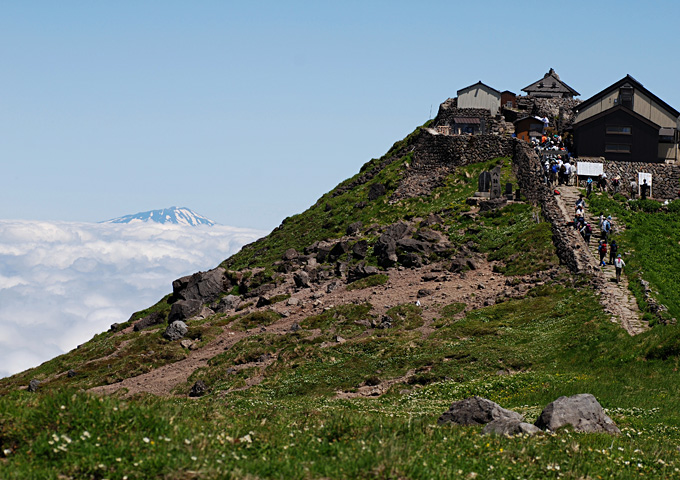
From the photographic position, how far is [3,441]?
47.0 ft

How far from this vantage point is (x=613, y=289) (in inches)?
1770

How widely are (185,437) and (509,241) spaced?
49208 millimetres

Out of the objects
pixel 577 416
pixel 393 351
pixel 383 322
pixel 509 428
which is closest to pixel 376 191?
pixel 383 322

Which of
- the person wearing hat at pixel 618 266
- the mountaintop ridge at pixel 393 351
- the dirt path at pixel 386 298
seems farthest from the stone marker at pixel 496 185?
the person wearing hat at pixel 618 266

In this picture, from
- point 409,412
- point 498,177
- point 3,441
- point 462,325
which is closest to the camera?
point 3,441

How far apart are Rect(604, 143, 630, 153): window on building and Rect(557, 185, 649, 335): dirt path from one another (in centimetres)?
1761

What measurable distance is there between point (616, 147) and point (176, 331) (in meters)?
47.1

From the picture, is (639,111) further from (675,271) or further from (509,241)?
(675,271)

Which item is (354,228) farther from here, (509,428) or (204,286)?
(509,428)

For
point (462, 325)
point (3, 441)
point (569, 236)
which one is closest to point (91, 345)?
point (462, 325)

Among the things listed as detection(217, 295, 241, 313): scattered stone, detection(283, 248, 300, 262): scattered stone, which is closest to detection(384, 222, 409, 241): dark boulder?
detection(283, 248, 300, 262): scattered stone

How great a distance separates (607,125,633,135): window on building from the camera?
74119 mm

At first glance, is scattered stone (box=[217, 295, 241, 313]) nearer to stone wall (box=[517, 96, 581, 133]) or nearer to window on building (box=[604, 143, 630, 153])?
window on building (box=[604, 143, 630, 153])

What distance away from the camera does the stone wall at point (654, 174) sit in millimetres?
69125
